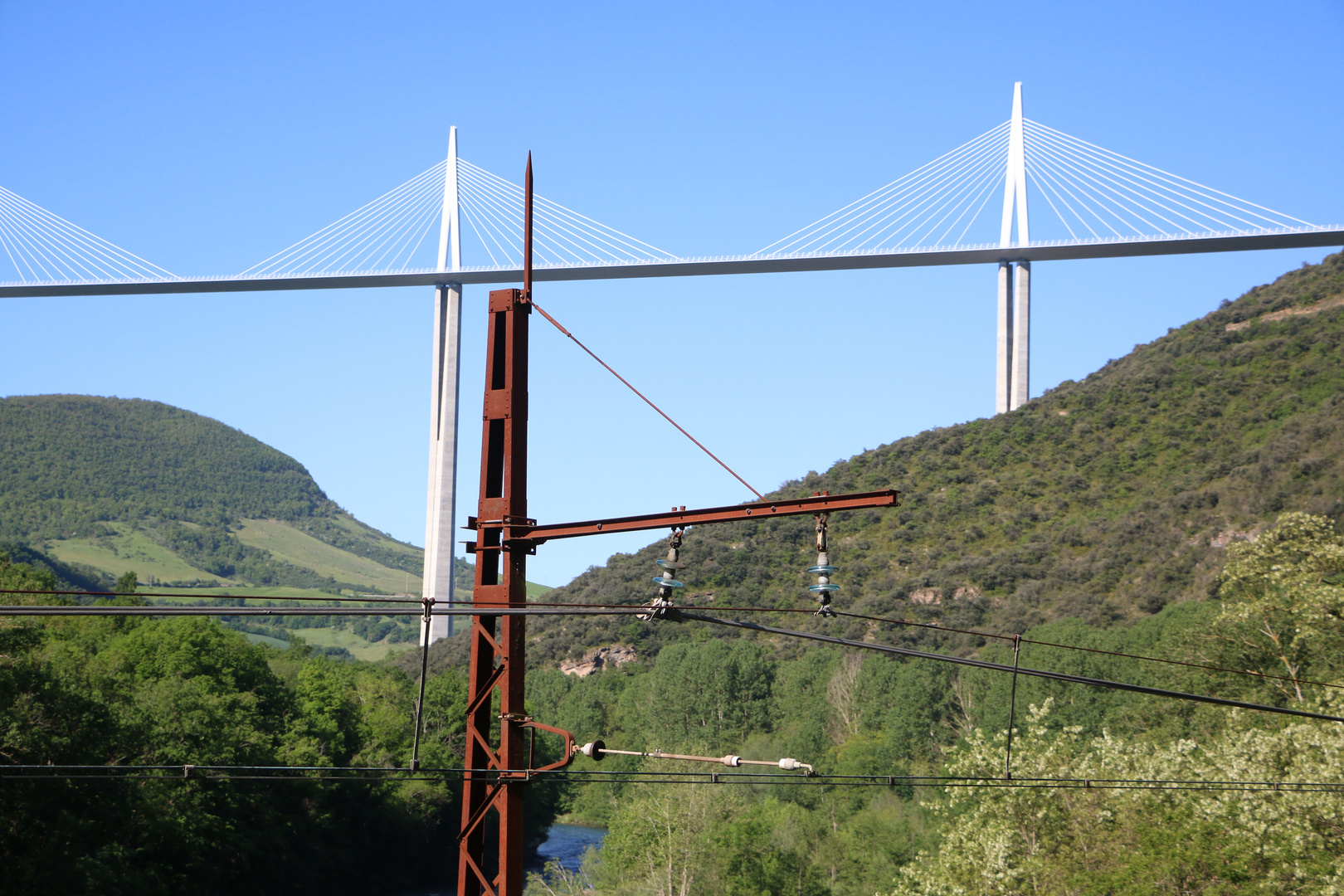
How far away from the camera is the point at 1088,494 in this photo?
69.9 m

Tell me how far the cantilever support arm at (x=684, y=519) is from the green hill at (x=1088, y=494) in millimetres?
46503

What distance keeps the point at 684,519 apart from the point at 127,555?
599 ft

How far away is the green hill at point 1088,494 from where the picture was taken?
188 ft

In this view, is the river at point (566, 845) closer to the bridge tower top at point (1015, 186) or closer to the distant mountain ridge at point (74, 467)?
the bridge tower top at point (1015, 186)

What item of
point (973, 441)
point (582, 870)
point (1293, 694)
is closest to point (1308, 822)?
point (1293, 694)

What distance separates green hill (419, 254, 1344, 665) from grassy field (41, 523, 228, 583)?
97.3m

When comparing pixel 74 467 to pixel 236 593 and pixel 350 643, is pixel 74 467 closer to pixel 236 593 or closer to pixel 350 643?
pixel 350 643

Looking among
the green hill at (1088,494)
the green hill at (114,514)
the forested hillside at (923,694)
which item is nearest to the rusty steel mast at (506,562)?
the forested hillside at (923,694)

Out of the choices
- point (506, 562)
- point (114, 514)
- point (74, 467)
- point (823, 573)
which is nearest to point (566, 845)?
point (506, 562)

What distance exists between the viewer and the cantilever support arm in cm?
830

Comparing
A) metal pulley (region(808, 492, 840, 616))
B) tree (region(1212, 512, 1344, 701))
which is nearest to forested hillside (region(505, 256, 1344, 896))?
tree (region(1212, 512, 1344, 701))

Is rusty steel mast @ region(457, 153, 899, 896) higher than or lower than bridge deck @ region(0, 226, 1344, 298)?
lower

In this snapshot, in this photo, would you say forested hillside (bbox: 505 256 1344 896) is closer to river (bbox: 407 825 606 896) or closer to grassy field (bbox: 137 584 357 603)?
river (bbox: 407 825 606 896)

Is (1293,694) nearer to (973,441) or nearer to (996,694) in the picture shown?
(996,694)
